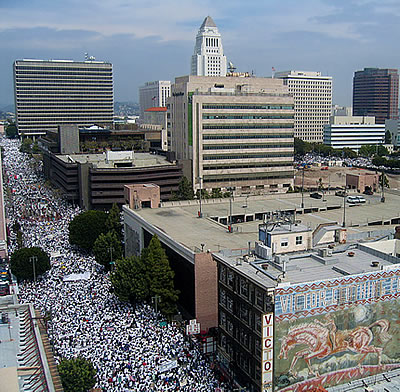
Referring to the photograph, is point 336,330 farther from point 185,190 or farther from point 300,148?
point 300,148

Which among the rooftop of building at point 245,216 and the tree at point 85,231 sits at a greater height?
the rooftop of building at point 245,216

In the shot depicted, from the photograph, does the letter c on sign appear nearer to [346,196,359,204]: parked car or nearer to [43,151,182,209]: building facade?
[346,196,359,204]: parked car

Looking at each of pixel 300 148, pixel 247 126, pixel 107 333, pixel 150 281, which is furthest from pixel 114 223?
pixel 300 148

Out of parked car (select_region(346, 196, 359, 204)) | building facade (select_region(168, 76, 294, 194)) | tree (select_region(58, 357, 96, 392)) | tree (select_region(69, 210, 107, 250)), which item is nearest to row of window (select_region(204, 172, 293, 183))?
building facade (select_region(168, 76, 294, 194))

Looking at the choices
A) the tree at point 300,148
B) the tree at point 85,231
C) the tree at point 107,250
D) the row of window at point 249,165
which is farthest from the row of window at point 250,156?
the tree at point 300,148

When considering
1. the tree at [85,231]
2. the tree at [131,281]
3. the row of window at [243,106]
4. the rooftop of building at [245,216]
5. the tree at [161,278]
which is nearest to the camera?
the tree at [161,278]

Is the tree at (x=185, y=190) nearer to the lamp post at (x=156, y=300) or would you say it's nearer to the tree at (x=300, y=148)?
the lamp post at (x=156, y=300)
